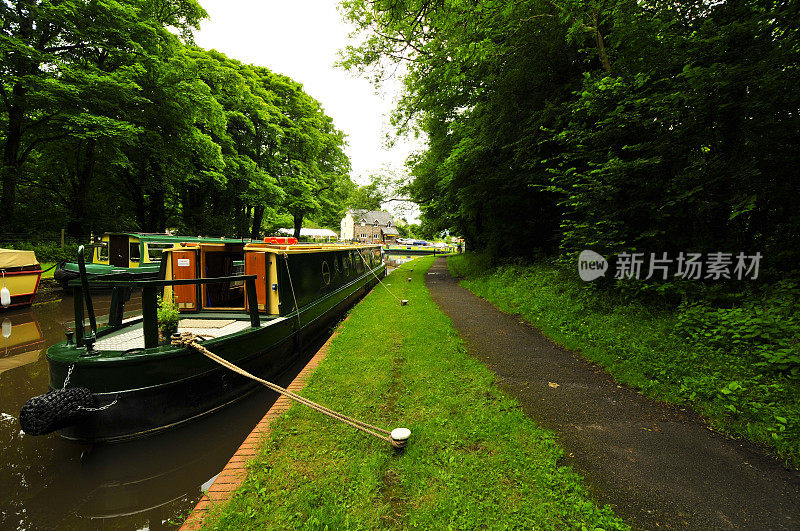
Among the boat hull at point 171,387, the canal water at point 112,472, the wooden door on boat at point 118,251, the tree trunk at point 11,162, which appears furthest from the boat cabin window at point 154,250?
the boat hull at point 171,387

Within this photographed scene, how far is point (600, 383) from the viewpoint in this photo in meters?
4.10

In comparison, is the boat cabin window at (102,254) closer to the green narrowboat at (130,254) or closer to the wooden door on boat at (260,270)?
the green narrowboat at (130,254)

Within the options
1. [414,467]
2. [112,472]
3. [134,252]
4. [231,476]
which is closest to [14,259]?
[134,252]

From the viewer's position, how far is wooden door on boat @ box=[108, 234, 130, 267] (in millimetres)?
10453

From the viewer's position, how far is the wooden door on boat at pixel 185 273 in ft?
17.3

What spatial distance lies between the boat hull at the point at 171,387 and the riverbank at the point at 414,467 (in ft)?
3.82

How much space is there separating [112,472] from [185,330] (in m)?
2.11

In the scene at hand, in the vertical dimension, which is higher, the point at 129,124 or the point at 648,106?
the point at 129,124

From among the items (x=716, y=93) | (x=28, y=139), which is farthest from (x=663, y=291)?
(x=28, y=139)

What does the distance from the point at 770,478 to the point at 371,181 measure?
19.3 meters

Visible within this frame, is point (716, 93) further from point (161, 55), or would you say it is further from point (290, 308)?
point (161, 55)

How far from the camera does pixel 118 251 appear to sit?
10656 mm

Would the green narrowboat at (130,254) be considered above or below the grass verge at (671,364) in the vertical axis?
above

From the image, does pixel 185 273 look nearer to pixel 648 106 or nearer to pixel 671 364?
pixel 671 364
